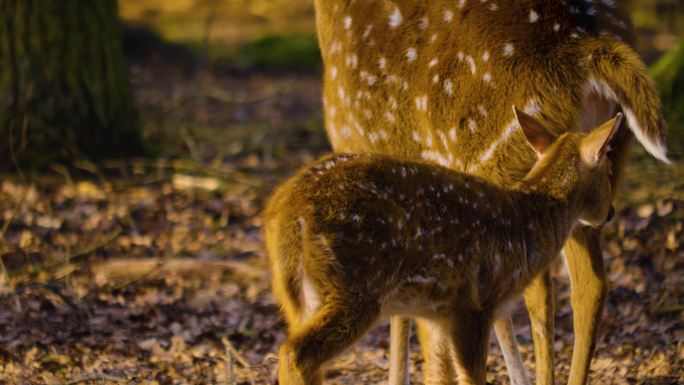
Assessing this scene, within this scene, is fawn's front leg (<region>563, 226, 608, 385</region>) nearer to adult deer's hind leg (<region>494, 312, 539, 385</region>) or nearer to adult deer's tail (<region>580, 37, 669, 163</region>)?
adult deer's hind leg (<region>494, 312, 539, 385</region>)

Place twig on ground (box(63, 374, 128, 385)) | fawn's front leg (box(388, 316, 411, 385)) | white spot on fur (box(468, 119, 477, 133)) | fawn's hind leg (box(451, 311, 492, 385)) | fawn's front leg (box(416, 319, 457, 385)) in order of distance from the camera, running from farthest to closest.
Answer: fawn's front leg (box(388, 316, 411, 385))
twig on ground (box(63, 374, 128, 385))
white spot on fur (box(468, 119, 477, 133))
fawn's front leg (box(416, 319, 457, 385))
fawn's hind leg (box(451, 311, 492, 385))

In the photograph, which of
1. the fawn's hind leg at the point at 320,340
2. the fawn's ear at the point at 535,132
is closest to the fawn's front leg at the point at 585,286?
the fawn's ear at the point at 535,132

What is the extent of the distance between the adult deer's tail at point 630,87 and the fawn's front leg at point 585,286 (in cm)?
65

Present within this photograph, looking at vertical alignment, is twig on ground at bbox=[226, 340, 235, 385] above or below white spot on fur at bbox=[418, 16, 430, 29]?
below

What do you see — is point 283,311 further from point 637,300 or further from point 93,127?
point 93,127

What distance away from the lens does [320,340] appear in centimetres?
409

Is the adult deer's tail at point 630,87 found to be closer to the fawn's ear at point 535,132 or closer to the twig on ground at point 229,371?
the fawn's ear at point 535,132

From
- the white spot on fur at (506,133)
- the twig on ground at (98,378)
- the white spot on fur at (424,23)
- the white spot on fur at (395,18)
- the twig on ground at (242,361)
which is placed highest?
the white spot on fur at (395,18)

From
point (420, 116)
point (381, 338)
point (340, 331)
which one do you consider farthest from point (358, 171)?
point (381, 338)

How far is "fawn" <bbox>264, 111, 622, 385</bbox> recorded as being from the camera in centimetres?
413

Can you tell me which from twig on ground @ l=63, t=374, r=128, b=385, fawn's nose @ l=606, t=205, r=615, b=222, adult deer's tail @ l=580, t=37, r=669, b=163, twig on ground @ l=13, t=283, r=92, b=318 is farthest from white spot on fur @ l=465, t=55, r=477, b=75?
twig on ground @ l=13, t=283, r=92, b=318

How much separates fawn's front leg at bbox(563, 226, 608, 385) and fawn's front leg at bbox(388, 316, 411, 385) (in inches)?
35.3

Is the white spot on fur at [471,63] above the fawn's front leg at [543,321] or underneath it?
above

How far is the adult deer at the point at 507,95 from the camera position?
488cm
